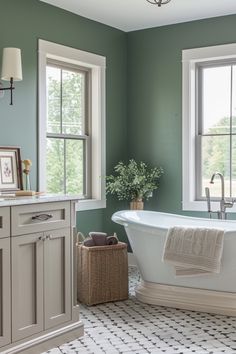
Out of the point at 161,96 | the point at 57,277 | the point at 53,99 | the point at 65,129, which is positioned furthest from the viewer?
the point at 161,96

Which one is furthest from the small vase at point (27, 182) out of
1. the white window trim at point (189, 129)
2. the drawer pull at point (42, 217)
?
the white window trim at point (189, 129)

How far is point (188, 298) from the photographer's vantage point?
13.3 ft

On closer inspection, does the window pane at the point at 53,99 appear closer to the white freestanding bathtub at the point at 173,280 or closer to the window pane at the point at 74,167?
the window pane at the point at 74,167

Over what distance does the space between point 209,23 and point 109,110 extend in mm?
1359

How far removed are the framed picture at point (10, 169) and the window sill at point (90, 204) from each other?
1031mm

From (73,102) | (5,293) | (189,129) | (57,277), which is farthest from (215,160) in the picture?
(5,293)

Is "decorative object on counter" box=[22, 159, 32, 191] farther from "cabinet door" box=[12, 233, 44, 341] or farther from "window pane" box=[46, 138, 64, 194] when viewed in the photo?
"cabinet door" box=[12, 233, 44, 341]

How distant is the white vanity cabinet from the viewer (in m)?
2.98

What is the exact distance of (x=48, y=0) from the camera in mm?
4609

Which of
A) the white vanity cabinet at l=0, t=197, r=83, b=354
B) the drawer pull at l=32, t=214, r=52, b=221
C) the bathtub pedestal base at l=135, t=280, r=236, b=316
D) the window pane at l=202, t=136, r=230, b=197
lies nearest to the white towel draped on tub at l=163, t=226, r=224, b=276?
the bathtub pedestal base at l=135, t=280, r=236, b=316

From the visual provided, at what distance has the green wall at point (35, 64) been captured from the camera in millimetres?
4289

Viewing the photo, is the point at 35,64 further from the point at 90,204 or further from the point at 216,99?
the point at 216,99

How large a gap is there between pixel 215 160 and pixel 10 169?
2254 millimetres

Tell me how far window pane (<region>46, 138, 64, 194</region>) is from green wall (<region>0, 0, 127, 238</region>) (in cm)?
32
